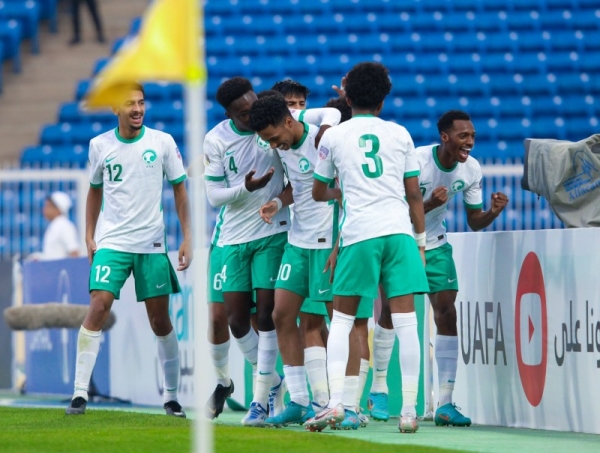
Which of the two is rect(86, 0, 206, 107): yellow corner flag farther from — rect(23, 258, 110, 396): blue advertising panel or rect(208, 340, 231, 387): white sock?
rect(23, 258, 110, 396): blue advertising panel

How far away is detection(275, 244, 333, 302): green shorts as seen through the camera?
7207mm

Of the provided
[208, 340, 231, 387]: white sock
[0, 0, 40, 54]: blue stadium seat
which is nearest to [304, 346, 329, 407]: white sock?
[208, 340, 231, 387]: white sock

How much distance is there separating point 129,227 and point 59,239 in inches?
228

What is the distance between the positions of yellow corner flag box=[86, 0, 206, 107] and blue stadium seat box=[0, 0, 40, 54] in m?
19.3

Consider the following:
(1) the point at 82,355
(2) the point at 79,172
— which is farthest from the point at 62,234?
(1) the point at 82,355

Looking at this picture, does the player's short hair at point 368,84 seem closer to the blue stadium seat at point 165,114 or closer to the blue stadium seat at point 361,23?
the blue stadium seat at point 165,114

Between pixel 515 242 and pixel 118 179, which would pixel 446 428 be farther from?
pixel 118 179

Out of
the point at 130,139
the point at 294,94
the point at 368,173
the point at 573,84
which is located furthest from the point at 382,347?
the point at 573,84

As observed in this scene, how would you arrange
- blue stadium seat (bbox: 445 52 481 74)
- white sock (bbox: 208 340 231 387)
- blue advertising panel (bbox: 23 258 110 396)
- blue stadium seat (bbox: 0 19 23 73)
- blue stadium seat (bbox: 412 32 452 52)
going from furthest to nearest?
blue stadium seat (bbox: 0 19 23 73), blue stadium seat (bbox: 412 32 452 52), blue stadium seat (bbox: 445 52 481 74), blue advertising panel (bbox: 23 258 110 396), white sock (bbox: 208 340 231 387)

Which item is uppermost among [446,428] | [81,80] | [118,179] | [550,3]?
[550,3]

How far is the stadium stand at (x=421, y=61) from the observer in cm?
2003

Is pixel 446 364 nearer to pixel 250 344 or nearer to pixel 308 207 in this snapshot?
pixel 250 344

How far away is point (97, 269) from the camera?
809 cm

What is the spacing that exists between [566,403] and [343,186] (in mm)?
1777
